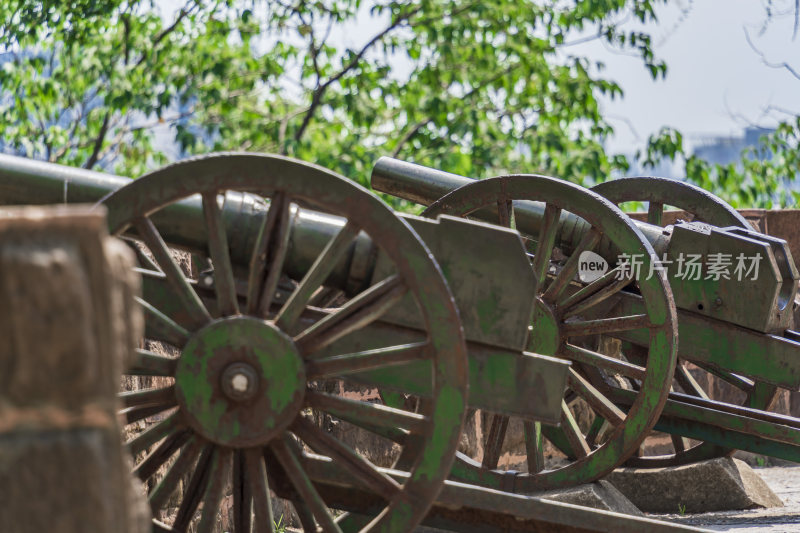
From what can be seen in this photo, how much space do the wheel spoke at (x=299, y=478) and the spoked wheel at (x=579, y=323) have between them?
1855 mm

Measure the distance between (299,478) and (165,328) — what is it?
0.61 meters

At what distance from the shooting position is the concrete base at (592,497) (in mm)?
5102

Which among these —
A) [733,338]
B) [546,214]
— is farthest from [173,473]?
[733,338]

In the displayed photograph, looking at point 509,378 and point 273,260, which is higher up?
point 273,260

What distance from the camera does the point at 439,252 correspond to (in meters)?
3.93

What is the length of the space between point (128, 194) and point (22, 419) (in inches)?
72.2

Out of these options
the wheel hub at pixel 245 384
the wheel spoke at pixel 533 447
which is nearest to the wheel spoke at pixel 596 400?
the wheel spoke at pixel 533 447

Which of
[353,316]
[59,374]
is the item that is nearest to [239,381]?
[353,316]

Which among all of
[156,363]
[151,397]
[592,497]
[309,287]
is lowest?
[592,497]

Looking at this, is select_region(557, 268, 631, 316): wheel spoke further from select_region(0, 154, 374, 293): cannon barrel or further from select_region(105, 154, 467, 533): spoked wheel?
select_region(105, 154, 467, 533): spoked wheel

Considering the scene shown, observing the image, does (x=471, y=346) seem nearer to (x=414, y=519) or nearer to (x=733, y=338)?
(x=414, y=519)

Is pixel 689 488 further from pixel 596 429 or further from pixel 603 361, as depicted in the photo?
pixel 603 361

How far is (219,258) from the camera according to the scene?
3.59 metres

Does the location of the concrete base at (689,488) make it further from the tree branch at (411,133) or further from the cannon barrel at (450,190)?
the tree branch at (411,133)
